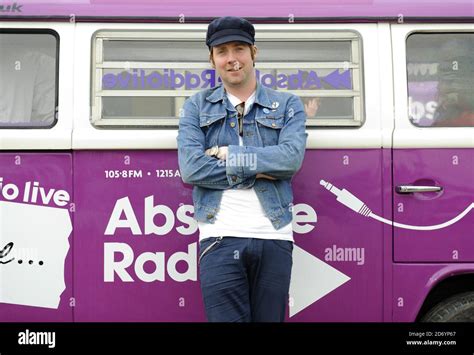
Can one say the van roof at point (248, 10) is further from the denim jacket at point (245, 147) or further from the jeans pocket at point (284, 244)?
the jeans pocket at point (284, 244)

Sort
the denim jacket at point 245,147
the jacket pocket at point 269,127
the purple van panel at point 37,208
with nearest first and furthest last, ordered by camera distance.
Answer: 1. the denim jacket at point 245,147
2. the jacket pocket at point 269,127
3. the purple van panel at point 37,208

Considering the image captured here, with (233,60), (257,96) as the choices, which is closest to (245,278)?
(257,96)

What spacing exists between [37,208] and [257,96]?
4.71 ft

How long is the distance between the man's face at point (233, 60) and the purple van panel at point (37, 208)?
1069 mm

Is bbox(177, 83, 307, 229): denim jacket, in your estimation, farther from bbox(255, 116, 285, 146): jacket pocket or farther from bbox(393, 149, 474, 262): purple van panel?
bbox(393, 149, 474, 262): purple van panel

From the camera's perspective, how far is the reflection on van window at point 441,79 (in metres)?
3.94

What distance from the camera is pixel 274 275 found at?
3.43 m

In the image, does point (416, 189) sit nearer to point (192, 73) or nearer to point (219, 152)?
point (219, 152)

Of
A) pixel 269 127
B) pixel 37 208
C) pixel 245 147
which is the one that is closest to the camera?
pixel 245 147

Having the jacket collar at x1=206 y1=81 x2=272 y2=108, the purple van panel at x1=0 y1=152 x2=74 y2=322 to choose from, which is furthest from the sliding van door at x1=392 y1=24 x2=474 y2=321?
the purple van panel at x1=0 y1=152 x2=74 y2=322

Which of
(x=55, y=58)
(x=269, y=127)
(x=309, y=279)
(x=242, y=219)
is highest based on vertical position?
(x=55, y=58)

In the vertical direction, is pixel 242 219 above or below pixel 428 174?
below

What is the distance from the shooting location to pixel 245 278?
343 centimetres

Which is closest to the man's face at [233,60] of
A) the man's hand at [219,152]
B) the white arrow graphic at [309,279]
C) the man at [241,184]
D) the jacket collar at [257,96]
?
the man at [241,184]
